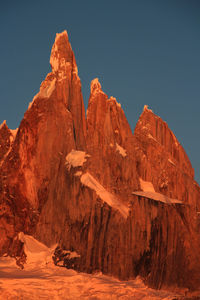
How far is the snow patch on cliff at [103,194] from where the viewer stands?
41.8m

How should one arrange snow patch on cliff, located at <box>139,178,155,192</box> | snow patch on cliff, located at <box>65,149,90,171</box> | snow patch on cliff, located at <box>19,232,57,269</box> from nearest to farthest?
snow patch on cliff, located at <box>19,232,57,269</box> → snow patch on cliff, located at <box>65,149,90,171</box> → snow patch on cliff, located at <box>139,178,155,192</box>

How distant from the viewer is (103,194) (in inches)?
1658

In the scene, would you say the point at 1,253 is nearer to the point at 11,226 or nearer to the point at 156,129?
the point at 11,226

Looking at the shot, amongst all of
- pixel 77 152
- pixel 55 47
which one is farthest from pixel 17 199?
pixel 55 47

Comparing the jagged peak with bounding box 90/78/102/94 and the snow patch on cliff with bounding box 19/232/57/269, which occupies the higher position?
the jagged peak with bounding box 90/78/102/94

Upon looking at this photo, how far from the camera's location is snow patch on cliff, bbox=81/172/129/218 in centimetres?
4181

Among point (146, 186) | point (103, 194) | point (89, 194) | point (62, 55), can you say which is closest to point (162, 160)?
point (146, 186)

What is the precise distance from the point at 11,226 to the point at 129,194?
8959mm

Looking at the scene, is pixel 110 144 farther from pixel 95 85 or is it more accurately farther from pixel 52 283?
pixel 52 283

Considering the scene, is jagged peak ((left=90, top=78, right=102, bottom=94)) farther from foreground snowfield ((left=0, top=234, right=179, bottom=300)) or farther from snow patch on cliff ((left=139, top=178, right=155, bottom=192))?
foreground snowfield ((left=0, top=234, right=179, bottom=300))

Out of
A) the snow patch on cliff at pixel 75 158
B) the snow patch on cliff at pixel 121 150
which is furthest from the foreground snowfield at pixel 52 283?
the snow patch on cliff at pixel 121 150

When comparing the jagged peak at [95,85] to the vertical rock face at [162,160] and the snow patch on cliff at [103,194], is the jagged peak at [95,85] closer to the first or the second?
the vertical rock face at [162,160]

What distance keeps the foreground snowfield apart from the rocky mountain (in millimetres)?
844

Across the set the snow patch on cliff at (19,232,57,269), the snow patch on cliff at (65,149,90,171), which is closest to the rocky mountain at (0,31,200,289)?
the snow patch on cliff at (65,149,90,171)
